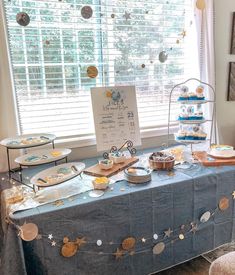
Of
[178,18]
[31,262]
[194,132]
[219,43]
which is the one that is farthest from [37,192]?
[219,43]

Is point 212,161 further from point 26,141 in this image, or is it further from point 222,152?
point 26,141

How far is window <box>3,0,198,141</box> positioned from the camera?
1.67m

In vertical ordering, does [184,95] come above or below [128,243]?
above

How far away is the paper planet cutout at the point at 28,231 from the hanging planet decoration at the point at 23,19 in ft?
3.82

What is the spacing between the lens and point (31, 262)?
3.79ft

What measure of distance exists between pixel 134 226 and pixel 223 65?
1.59 meters

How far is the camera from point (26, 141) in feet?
4.94

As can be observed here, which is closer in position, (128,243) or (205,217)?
(128,243)

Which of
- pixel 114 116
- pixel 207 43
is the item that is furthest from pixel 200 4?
pixel 114 116

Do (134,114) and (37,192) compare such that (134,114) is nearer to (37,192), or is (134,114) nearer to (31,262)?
(37,192)

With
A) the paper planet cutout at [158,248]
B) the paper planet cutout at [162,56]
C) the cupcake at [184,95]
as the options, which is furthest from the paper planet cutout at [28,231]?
the paper planet cutout at [162,56]

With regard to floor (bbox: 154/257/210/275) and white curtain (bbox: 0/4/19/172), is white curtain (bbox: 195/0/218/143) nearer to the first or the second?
floor (bbox: 154/257/210/275)

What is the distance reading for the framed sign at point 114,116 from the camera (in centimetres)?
174

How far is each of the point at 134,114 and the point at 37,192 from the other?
879 millimetres
